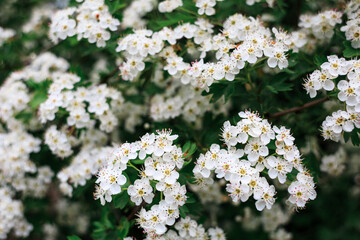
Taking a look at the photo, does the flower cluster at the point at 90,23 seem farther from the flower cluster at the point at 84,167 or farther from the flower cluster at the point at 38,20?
the flower cluster at the point at 38,20

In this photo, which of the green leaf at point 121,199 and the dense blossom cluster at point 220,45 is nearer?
the green leaf at point 121,199

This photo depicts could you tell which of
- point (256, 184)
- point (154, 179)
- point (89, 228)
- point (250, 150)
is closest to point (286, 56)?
point (250, 150)

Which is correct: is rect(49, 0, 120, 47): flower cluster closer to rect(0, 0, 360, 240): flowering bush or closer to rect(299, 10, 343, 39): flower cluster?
rect(0, 0, 360, 240): flowering bush

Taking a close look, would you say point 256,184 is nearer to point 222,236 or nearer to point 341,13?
point 222,236

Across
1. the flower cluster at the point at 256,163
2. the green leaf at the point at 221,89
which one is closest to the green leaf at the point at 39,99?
the green leaf at the point at 221,89

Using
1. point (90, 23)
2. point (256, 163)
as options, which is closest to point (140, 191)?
point (256, 163)

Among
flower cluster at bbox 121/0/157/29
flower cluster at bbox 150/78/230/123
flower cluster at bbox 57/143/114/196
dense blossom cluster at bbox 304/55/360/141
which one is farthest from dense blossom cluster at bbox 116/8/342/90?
flower cluster at bbox 57/143/114/196
